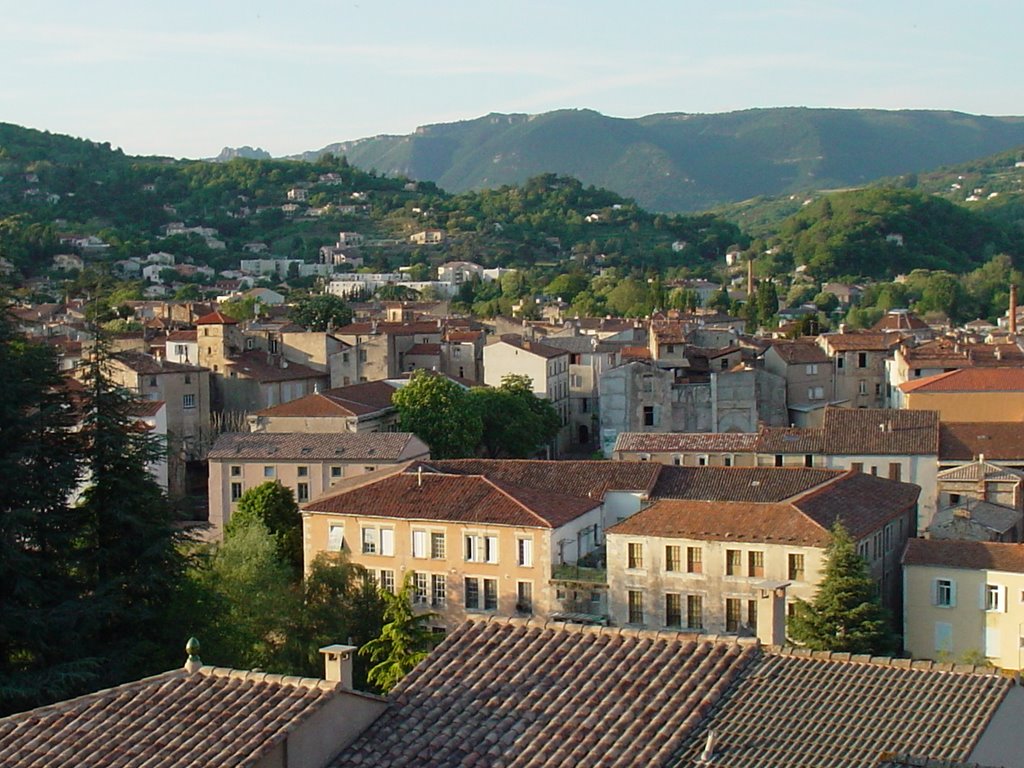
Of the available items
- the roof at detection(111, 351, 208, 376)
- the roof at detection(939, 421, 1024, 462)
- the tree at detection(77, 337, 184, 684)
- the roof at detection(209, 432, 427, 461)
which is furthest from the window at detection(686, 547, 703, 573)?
the roof at detection(111, 351, 208, 376)

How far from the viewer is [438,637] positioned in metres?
29.8

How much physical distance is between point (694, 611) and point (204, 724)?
856 inches

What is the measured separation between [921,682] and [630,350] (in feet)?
174

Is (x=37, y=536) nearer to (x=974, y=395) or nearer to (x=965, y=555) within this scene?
(x=965, y=555)

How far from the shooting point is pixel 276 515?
130 ft

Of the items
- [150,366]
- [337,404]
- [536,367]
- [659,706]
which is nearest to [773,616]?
[659,706]

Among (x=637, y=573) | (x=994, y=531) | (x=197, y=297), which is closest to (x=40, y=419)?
(x=637, y=573)

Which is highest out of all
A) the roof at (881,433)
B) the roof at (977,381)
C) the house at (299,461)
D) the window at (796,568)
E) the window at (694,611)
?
the roof at (977,381)

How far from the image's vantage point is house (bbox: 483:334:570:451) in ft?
198

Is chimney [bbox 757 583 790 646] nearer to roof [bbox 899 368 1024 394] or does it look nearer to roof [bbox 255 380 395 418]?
roof [bbox 255 380 395 418]

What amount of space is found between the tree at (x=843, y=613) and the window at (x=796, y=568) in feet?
5.37

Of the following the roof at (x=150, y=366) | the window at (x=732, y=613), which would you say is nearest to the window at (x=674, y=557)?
the window at (x=732, y=613)

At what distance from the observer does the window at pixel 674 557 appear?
31.4m

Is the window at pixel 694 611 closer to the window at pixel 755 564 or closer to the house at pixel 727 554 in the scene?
the house at pixel 727 554
